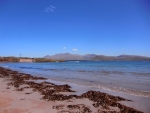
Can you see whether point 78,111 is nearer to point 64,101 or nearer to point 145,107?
point 64,101

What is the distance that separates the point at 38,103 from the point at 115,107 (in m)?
3.15

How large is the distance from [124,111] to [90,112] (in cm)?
125

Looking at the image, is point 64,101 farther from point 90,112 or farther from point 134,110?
point 134,110

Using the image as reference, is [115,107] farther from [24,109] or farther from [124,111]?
[24,109]

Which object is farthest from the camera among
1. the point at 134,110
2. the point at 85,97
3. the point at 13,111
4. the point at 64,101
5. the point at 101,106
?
the point at 85,97

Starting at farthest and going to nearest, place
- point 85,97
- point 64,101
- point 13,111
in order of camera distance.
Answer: point 85,97
point 64,101
point 13,111

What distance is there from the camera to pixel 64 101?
269 inches

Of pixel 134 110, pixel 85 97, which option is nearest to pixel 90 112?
pixel 134 110

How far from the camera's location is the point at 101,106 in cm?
618

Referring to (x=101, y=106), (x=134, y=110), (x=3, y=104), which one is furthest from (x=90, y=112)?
(x=3, y=104)

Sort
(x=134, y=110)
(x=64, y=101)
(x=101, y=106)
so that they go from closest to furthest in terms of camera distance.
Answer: (x=134, y=110)
(x=101, y=106)
(x=64, y=101)

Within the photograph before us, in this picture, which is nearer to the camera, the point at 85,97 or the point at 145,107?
the point at 145,107

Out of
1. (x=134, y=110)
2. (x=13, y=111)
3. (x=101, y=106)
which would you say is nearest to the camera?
(x=13, y=111)

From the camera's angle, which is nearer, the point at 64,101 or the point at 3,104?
the point at 3,104
